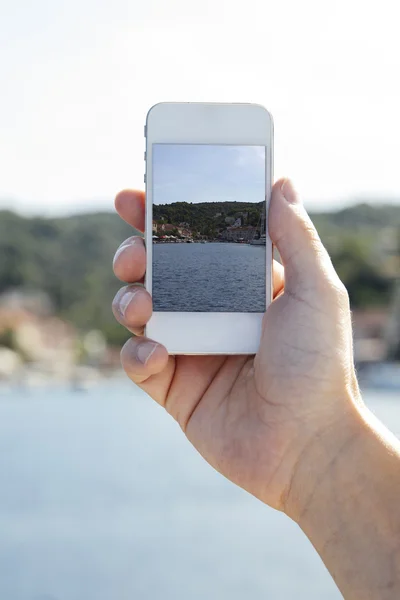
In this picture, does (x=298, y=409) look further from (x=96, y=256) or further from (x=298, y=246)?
(x=96, y=256)

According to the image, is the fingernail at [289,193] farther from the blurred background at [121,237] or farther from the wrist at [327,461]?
the wrist at [327,461]

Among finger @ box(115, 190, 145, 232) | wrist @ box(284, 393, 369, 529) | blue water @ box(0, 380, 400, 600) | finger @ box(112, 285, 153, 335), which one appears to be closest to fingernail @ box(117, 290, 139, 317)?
finger @ box(112, 285, 153, 335)

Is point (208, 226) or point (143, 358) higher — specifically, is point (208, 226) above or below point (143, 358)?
above

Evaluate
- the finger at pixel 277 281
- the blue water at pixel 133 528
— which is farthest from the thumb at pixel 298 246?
the blue water at pixel 133 528

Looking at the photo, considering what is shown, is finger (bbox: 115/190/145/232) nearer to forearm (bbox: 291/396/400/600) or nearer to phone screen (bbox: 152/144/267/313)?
phone screen (bbox: 152/144/267/313)

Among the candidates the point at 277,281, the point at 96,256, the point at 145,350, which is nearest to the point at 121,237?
the point at 96,256

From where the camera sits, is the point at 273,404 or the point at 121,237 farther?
the point at 121,237

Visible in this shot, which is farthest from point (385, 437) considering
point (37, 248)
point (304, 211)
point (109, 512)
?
point (37, 248)
